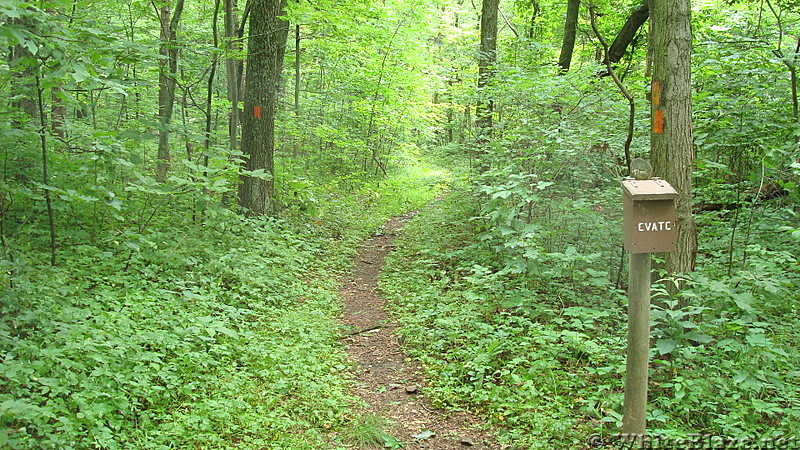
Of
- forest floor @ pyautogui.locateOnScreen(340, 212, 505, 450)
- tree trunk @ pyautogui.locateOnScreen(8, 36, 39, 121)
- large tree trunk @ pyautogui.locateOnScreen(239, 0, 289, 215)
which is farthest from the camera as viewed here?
large tree trunk @ pyautogui.locateOnScreen(239, 0, 289, 215)

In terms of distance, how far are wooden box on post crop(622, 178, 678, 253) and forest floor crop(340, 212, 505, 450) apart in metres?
2.11

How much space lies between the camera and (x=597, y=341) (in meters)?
Result: 5.42

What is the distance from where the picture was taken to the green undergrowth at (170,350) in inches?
142

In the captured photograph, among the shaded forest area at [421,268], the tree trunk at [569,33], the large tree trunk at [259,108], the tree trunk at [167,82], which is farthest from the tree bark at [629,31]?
the tree trunk at [167,82]

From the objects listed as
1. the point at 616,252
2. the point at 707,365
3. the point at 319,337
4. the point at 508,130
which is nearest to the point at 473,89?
the point at 508,130

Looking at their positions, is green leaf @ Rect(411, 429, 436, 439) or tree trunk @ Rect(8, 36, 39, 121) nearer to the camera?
green leaf @ Rect(411, 429, 436, 439)

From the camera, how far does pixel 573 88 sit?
795 centimetres

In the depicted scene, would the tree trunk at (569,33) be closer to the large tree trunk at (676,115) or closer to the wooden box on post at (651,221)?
the large tree trunk at (676,115)

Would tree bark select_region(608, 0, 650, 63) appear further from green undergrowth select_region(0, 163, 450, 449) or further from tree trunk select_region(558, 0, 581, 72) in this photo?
green undergrowth select_region(0, 163, 450, 449)

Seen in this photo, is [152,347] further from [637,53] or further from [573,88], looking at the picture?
[637,53]

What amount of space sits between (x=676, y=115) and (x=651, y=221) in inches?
79.4

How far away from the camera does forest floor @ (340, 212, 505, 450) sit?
14.3 ft

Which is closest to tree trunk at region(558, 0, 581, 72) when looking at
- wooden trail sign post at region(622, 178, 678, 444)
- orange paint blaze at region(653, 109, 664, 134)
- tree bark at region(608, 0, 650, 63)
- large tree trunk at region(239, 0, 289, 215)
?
tree bark at region(608, 0, 650, 63)

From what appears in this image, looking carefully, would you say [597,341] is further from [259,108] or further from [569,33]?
[569,33]
